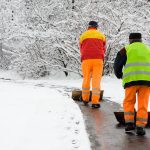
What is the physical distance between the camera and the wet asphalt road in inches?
231

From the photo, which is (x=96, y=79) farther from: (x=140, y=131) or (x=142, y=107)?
(x=140, y=131)

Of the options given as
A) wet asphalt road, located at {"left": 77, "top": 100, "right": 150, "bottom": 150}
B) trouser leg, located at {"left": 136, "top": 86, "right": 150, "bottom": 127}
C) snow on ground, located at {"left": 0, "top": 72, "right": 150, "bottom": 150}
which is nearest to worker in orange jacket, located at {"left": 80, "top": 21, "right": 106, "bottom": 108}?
snow on ground, located at {"left": 0, "top": 72, "right": 150, "bottom": 150}

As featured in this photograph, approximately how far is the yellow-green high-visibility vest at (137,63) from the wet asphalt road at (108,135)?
2.80 ft

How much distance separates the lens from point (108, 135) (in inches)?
259

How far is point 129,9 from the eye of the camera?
19.3 meters

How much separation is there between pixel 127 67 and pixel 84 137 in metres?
1.35

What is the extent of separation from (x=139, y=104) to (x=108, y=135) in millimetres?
678

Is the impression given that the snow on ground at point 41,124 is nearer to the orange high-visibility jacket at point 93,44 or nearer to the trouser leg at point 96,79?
the trouser leg at point 96,79

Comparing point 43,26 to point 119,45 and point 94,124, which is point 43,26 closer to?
point 119,45

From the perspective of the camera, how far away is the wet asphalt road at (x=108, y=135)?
5.87 meters

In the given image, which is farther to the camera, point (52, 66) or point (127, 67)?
point (52, 66)

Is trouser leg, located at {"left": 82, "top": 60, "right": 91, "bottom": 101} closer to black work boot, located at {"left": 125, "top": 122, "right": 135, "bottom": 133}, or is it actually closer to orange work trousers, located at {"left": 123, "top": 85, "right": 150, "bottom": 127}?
orange work trousers, located at {"left": 123, "top": 85, "right": 150, "bottom": 127}

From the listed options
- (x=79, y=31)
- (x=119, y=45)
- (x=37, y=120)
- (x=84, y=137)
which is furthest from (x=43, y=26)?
(x=84, y=137)

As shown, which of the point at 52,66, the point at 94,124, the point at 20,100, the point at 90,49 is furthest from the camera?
the point at 52,66
